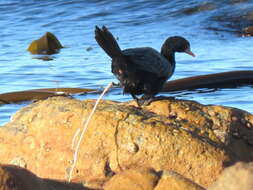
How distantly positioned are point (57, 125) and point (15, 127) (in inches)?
15.3

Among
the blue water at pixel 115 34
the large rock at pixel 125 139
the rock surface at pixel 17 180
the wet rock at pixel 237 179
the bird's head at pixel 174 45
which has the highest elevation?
the wet rock at pixel 237 179

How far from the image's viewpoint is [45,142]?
218 inches

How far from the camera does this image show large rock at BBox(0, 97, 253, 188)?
17.1 feet

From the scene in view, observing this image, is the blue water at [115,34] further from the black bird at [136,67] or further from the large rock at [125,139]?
the large rock at [125,139]

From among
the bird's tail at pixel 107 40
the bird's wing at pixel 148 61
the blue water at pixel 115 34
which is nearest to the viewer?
the bird's tail at pixel 107 40

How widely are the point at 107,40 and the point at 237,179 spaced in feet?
11.4

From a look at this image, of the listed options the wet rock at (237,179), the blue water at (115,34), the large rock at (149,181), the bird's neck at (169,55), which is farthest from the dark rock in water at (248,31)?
the wet rock at (237,179)

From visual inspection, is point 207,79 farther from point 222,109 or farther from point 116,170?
point 116,170

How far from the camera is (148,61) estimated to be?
673cm

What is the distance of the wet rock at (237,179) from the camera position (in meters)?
3.23

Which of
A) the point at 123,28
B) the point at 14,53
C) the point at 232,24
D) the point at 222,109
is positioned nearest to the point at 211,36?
the point at 232,24

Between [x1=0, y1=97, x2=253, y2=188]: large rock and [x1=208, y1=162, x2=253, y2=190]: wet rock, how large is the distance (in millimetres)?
1561

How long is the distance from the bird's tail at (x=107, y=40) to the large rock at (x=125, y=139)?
2.84 feet

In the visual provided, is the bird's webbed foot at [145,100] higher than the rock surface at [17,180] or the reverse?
the reverse
